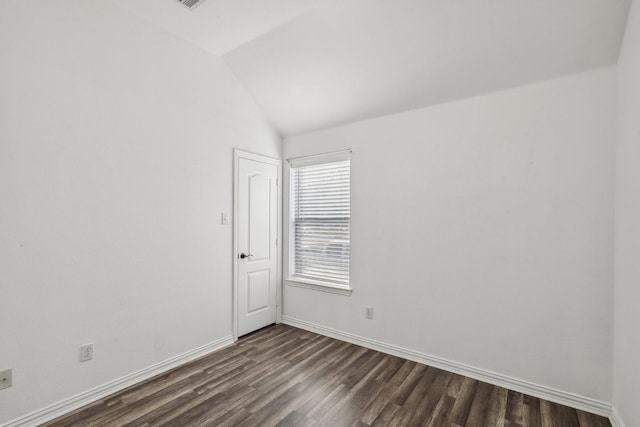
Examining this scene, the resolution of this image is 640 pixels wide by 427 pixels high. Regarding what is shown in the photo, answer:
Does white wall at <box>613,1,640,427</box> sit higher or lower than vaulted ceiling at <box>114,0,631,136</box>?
lower

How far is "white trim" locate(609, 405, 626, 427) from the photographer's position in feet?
6.47

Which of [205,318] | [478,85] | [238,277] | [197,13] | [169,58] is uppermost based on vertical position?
[197,13]

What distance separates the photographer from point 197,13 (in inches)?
102

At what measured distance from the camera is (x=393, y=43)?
2613mm

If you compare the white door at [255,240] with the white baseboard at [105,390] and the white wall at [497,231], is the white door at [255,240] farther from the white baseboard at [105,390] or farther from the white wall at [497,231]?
the white wall at [497,231]

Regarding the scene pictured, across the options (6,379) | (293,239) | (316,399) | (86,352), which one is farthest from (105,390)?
(293,239)

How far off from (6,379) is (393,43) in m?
3.76

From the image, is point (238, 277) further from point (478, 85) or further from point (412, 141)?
point (478, 85)

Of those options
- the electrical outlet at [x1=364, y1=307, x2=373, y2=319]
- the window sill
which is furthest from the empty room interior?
the window sill

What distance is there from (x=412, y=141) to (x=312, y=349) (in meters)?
2.48

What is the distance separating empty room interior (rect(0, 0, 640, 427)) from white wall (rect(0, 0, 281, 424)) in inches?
0.6

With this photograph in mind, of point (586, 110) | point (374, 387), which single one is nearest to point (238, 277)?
point (374, 387)

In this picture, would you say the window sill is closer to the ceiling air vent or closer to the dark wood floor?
the dark wood floor

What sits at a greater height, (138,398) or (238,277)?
(238,277)
